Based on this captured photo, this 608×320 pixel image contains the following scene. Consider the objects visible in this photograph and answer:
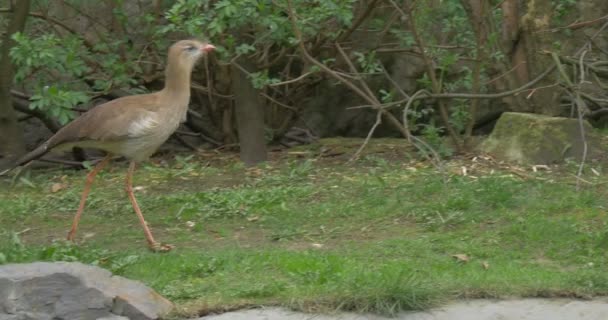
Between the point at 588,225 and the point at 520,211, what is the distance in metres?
0.52

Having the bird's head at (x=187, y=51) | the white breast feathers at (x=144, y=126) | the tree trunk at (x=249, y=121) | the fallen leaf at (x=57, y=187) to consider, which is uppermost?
the bird's head at (x=187, y=51)

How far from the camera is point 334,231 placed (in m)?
6.96

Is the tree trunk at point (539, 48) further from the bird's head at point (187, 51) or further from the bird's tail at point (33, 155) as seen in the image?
the bird's tail at point (33, 155)

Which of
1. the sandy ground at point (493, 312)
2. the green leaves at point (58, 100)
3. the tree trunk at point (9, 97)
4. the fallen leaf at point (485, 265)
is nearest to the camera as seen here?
the sandy ground at point (493, 312)

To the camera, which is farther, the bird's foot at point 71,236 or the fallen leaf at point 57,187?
the fallen leaf at point 57,187

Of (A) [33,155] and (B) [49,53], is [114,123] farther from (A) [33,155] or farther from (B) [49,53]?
(B) [49,53]

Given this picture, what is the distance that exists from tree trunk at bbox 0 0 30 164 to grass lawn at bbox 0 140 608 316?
26.4 inches

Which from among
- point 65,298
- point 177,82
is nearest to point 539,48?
point 177,82

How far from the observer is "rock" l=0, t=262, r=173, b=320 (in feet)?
17.2

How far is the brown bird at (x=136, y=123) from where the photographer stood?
677cm

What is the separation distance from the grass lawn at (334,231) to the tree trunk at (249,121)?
23.6 inches

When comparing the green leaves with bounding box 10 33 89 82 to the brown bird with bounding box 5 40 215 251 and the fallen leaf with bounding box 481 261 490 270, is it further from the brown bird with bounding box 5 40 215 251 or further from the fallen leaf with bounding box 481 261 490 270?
the fallen leaf with bounding box 481 261 490 270

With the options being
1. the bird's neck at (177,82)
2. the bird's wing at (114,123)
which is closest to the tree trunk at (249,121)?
the bird's neck at (177,82)

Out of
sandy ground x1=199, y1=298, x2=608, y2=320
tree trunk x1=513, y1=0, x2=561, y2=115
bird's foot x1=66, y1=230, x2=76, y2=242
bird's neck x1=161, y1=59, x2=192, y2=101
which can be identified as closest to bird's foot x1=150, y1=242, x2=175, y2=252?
bird's foot x1=66, y1=230, x2=76, y2=242
